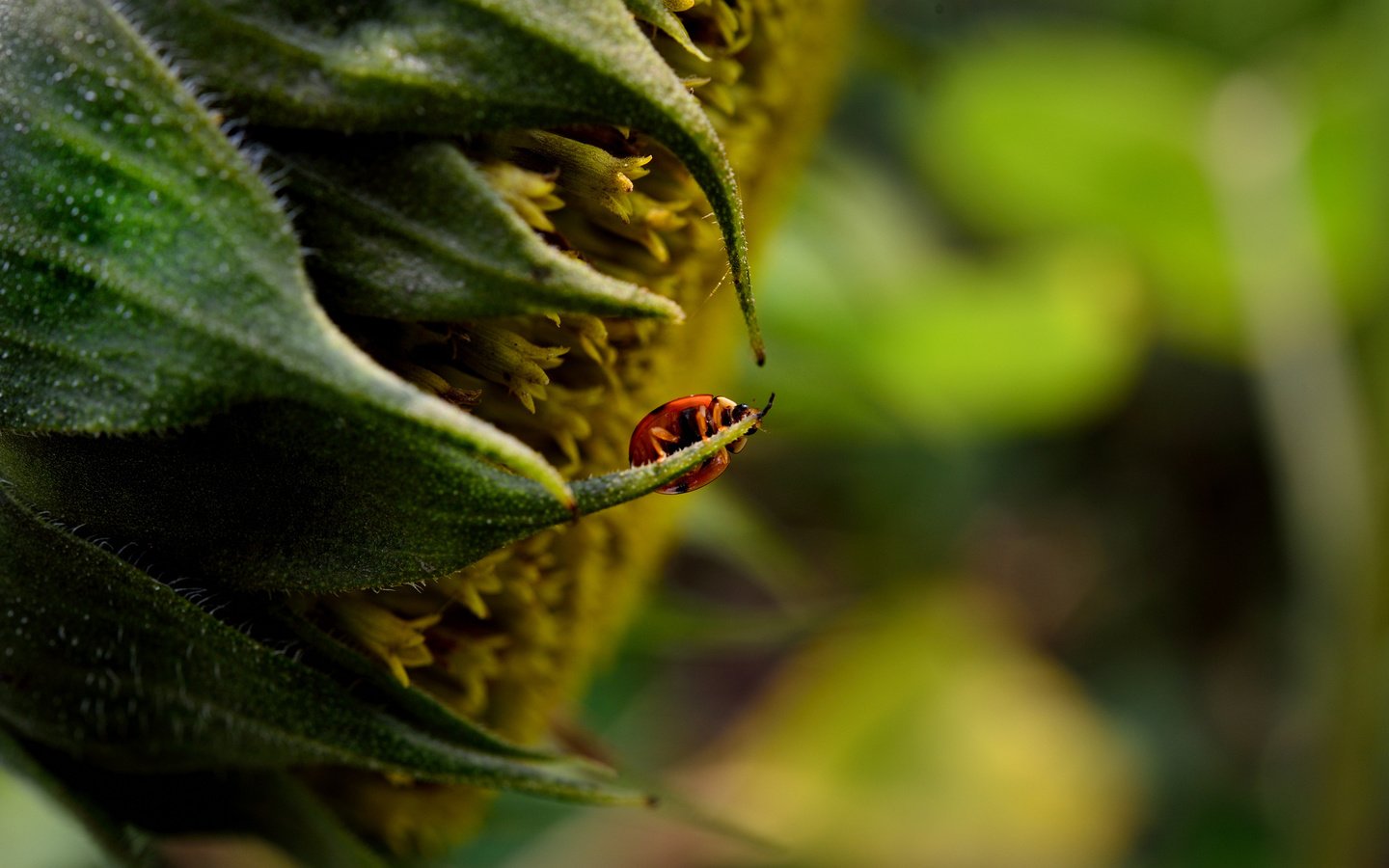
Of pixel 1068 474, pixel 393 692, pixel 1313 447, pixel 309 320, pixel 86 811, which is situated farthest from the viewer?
pixel 1068 474

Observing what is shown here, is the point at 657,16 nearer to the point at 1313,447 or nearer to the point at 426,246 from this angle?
the point at 426,246

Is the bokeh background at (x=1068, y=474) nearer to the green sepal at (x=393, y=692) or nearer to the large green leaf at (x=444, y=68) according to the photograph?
the green sepal at (x=393, y=692)

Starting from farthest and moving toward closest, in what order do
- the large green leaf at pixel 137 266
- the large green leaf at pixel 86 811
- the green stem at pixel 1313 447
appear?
the green stem at pixel 1313 447
the large green leaf at pixel 86 811
the large green leaf at pixel 137 266

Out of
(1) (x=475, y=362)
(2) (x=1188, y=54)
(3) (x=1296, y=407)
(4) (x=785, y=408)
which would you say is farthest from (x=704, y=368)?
(2) (x=1188, y=54)

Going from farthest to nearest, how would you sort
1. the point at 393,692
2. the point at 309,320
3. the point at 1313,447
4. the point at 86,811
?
the point at 1313,447 → the point at 86,811 → the point at 393,692 → the point at 309,320

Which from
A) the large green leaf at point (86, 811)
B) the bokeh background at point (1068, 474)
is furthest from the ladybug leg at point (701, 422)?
the bokeh background at point (1068, 474)

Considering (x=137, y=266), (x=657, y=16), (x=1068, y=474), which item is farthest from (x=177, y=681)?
(x=1068, y=474)
